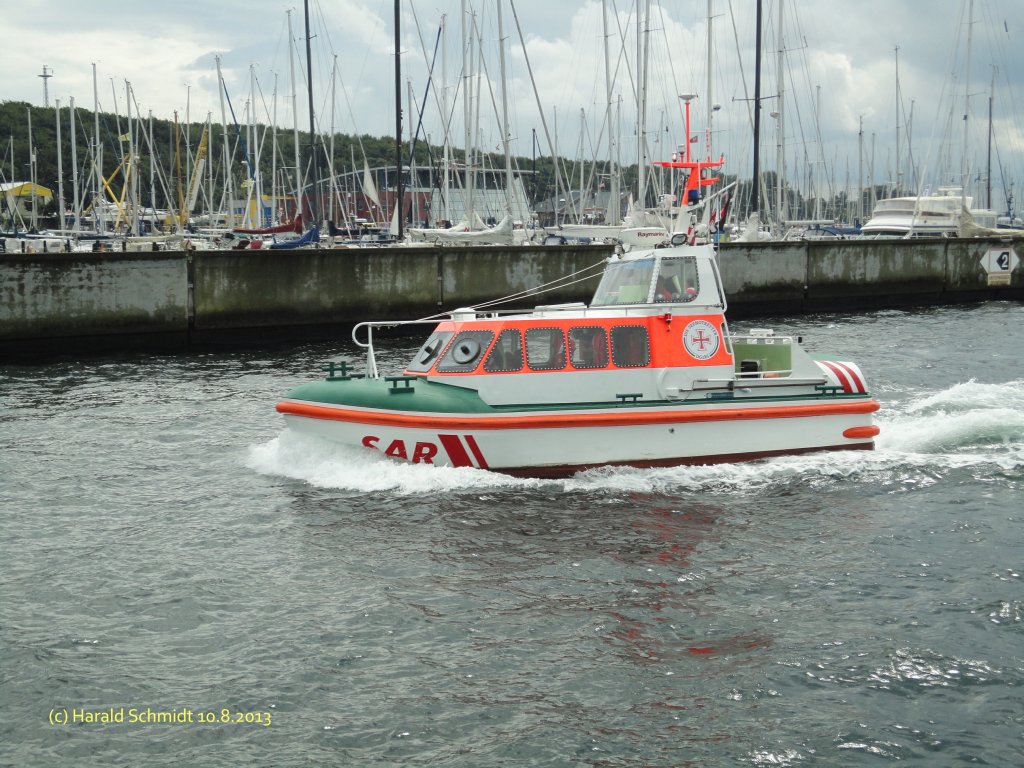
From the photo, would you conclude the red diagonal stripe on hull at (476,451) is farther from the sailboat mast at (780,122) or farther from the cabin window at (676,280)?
the sailboat mast at (780,122)

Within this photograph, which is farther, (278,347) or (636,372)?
(278,347)

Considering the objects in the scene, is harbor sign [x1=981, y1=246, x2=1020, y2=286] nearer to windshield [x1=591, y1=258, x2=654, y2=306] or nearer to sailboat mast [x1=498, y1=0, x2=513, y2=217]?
sailboat mast [x1=498, y1=0, x2=513, y2=217]

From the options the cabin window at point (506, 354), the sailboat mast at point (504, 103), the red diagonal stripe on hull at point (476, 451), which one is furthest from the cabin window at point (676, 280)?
the sailboat mast at point (504, 103)

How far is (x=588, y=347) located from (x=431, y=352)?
233 cm

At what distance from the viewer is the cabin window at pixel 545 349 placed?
553 inches

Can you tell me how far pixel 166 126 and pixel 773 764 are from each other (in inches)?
3615

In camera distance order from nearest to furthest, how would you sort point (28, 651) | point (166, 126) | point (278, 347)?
point (28, 651) → point (278, 347) → point (166, 126)

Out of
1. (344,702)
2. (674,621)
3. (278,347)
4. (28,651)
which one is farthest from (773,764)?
(278,347)

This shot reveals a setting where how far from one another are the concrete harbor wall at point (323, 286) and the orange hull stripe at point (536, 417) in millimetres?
14939

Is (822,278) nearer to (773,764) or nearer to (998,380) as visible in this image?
(998,380)

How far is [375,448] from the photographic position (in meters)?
13.9

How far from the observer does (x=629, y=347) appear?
563 inches

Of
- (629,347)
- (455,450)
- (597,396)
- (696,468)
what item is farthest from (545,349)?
(696,468)

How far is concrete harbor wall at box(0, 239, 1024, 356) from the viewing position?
27406 millimetres
